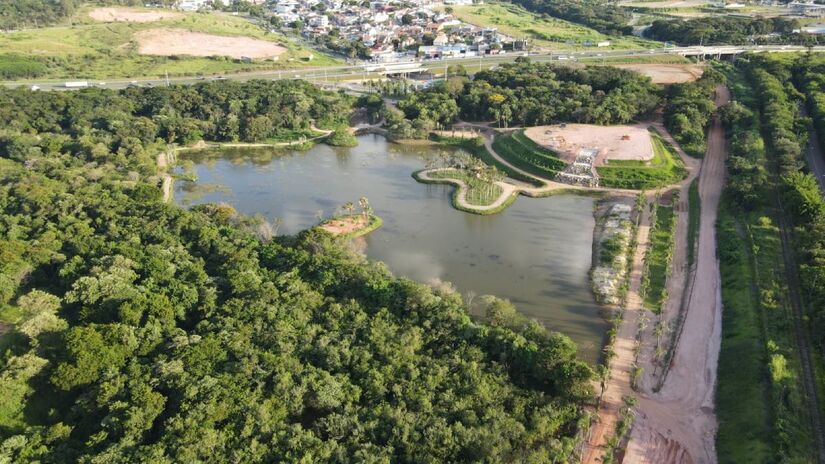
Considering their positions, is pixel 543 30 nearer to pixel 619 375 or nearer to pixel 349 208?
pixel 349 208

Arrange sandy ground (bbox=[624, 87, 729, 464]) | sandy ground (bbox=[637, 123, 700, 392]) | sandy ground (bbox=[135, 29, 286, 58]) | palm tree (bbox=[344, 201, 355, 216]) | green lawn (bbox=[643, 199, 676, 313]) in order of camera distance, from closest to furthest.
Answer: sandy ground (bbox=[624, 87, 729, 464]) < sandy ground (bbox=[637, 123, 700, 392]) < green lawn (bbox=[643, 199, 676, 313]) < palm tree (bbox=[344, 201, 355, 216]) < sandy ground (bbox=[135, 29, 286, 58])

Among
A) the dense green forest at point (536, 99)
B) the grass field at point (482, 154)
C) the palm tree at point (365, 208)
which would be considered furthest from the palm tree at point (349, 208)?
the dense green forest at point (536, 99)

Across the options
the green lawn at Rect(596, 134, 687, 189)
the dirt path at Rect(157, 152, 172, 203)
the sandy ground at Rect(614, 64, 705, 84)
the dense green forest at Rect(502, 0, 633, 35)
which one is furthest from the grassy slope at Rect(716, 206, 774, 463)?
the dense green forest at Rect(502, 0, 633, 35)

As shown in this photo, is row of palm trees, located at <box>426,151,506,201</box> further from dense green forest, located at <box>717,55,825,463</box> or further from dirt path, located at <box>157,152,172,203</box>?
dirt path, located at <box>157,152,172,203</box>

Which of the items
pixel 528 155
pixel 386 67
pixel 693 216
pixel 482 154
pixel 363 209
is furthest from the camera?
pixel 386 67

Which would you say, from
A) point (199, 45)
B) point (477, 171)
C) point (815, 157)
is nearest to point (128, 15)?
point (199, 45)

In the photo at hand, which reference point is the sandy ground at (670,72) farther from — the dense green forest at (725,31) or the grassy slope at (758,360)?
the grassy slope at (758,360)
